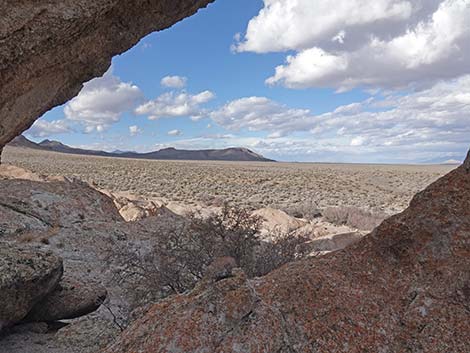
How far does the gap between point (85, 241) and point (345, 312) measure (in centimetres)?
1030

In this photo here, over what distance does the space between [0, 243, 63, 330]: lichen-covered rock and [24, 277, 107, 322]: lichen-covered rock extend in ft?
1.15

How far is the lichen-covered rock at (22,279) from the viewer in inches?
223

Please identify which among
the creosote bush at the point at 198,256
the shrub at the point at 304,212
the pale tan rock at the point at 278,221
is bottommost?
the shrub at the point at 304,212

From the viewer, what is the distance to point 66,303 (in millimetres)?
6992

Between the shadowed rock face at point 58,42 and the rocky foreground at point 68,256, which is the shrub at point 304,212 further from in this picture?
the shadowed rock face at point 58,42

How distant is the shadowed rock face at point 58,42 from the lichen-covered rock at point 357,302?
11.8 ft

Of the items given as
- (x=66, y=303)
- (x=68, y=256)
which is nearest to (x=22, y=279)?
(x=66, y=303)

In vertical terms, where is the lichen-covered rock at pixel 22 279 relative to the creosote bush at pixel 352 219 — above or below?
above

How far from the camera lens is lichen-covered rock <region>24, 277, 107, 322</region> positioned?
6.81m

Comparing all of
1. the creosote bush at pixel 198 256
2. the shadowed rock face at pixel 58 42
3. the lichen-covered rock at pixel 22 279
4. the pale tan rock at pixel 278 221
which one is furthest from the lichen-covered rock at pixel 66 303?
the pale tan rock at pixel 278 221

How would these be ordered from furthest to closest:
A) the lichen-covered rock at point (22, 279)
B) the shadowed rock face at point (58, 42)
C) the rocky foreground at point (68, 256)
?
the rocky foreground at point (68, 256), the lichen-covered rock at point (22, 279), the shadowed rock face at point (58, 42)

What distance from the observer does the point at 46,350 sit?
6.16 metres

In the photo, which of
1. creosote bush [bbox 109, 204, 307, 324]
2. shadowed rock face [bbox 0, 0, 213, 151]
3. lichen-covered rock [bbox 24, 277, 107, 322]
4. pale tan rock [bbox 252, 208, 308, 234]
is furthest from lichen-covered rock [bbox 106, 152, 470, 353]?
pale tan rock [bbox 252, 208, 308, 234]

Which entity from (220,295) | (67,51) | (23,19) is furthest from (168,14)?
(220,295)
